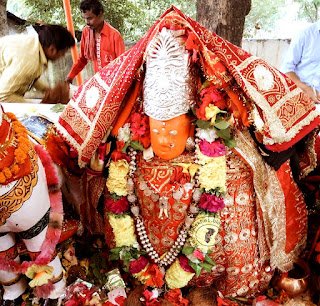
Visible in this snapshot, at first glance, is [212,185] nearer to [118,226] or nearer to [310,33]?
[118,226]

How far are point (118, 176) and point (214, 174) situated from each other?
0.55 meters

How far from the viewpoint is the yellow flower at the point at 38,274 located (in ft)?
7.34

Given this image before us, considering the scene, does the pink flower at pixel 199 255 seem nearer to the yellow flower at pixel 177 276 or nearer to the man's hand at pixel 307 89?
the yellow flower at pixel 177 276

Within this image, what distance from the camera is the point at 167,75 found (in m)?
2.04

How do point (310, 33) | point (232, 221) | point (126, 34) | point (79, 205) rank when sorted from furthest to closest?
point (126, 34)
point (310, 33)
point (79, 205)
point (232, 221)

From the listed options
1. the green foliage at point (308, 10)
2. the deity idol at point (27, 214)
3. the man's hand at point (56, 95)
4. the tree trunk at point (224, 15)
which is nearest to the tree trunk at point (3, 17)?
the man's hand at point (56, 95)

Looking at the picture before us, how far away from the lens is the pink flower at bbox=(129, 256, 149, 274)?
2467 mm

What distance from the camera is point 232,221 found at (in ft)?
7.73

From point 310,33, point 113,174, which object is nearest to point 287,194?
point 113,174

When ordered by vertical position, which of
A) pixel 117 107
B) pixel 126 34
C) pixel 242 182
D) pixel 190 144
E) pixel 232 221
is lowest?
pixel 126 34

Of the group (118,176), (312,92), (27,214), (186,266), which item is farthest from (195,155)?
(312,92)

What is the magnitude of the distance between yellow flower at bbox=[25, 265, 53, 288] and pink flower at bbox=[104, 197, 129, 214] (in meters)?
0.48

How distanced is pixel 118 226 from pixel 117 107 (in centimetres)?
72

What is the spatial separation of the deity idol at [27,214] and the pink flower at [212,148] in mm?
831
